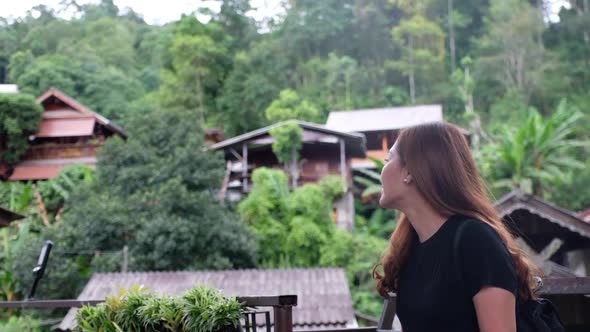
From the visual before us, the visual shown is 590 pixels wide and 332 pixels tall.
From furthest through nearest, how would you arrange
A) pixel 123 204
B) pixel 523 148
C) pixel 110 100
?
pixel 110 100
pixel 523 148
pixel 123 204

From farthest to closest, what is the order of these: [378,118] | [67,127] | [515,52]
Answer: [515,52], [378,118], [67,127]

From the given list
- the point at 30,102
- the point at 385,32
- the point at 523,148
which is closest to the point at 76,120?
the point at 30,102

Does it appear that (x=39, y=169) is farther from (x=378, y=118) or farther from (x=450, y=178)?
(x=450, y=178)

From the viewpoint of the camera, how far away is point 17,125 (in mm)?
19891

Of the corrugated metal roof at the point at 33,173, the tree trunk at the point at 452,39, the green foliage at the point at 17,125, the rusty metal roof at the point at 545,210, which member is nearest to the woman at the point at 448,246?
the rusty metal roof at the point at 545,210

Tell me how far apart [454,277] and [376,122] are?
28.3 meters

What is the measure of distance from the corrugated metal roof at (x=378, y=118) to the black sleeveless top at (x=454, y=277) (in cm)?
2674

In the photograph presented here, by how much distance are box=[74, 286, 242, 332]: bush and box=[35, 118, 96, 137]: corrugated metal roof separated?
20544 mm

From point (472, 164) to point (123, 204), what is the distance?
15.4 metres

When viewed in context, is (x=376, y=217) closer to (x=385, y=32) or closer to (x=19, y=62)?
(x=19, y=62)

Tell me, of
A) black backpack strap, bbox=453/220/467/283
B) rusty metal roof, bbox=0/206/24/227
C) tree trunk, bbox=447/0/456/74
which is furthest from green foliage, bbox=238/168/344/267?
tree trunk, bbox=447/0/456/74

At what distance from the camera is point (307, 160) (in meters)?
23.6

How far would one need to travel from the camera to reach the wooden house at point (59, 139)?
70.7 ft

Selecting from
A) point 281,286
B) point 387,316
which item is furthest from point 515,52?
point 387,316
